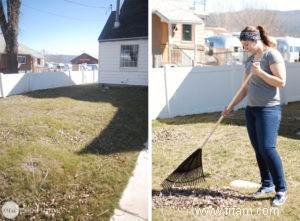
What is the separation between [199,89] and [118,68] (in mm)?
953

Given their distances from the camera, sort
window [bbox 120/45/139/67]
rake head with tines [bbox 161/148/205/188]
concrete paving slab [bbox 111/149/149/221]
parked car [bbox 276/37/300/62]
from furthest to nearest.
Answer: parked car [bbox 276/37/300/62]
rake head with tines [bbox 161/148/205/188]
concrete paving slab [bbox 111/149/149/221]
window [bbox 120/45/139/67]

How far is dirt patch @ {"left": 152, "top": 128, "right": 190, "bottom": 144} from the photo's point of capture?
75.4 inches

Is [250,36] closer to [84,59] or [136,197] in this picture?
[84,59]

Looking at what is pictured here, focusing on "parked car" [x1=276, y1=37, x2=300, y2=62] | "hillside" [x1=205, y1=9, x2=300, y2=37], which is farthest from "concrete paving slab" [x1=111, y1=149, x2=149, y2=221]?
"parked car" [x1=276, y1=37, x2=300, y2=62]

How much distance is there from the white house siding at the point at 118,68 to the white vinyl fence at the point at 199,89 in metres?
0.44

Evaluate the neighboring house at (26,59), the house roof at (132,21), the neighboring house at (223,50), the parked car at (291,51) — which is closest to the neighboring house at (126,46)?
the house roof at (132,21)

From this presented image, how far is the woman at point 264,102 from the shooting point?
1.62 meters

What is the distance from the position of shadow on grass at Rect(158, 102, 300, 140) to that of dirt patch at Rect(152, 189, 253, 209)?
16.7 inches

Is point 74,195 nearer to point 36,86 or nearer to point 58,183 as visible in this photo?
point 58,183

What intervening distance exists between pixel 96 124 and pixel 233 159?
806 millimetres

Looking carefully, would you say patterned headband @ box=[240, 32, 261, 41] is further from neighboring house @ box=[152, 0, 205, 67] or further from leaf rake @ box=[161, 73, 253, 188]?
leaf rake @ box=[161, 73, 253, 188]

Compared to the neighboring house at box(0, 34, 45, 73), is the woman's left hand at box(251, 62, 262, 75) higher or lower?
lower

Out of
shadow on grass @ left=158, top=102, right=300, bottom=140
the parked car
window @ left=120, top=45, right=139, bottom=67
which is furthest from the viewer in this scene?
the parked car

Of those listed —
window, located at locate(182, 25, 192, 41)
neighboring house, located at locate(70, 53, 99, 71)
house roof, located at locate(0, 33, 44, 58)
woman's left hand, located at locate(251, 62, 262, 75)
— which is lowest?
woman's left hand, located at locate(251, 62, 262, 75)
